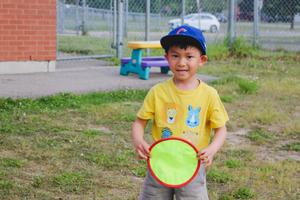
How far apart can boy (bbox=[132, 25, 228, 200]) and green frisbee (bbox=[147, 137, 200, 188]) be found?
6 cm

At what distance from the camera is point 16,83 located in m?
8.66

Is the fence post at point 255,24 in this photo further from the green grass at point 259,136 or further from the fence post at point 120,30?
the green grass at point 259,136

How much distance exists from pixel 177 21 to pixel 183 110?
13.4 metres

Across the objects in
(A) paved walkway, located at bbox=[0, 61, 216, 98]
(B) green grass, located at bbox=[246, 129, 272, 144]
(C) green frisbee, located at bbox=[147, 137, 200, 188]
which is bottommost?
(B) green grass, located at bbox=[246, 129, 272, 144]

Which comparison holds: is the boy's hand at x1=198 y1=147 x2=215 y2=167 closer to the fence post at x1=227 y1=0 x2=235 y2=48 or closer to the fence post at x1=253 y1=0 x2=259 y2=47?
the fence post at x1=227 y1=0 x2=235 y2=48

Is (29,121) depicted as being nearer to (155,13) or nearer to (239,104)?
(239,104)

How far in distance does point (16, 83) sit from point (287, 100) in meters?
3.81

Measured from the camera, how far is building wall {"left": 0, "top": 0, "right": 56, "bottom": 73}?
9.69 m

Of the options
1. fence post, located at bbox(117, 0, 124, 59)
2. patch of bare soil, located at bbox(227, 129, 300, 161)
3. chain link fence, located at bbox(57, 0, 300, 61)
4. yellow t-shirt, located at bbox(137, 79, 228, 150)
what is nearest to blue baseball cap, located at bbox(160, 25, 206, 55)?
yellow t-shirt, located at bbox(137, 79, 228, 150)

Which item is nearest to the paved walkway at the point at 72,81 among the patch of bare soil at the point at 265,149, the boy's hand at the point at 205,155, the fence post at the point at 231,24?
the patch of bare soil at the point at 265,149

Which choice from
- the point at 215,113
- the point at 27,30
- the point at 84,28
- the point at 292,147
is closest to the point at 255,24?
the point at 84,28

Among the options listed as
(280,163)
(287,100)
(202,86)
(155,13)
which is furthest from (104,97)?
(155,13)

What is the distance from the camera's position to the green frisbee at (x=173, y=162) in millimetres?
2912

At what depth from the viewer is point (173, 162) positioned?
2.96 m
